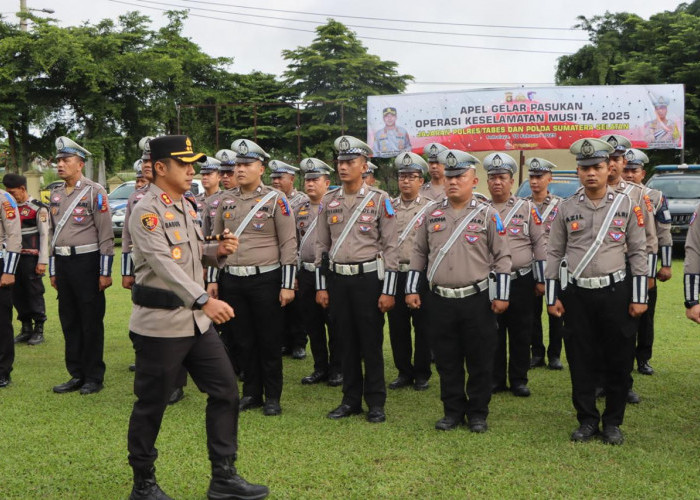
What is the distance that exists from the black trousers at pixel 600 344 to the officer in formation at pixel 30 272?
592 centimetres

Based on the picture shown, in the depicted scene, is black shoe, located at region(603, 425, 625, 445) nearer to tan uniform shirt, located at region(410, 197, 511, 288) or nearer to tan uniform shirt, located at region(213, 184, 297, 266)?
tan uniform shirt, located at region(410, 197, 511, 288)

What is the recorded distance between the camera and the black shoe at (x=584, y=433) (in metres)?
4.54

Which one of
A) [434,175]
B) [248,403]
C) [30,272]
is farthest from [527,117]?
[248,403]

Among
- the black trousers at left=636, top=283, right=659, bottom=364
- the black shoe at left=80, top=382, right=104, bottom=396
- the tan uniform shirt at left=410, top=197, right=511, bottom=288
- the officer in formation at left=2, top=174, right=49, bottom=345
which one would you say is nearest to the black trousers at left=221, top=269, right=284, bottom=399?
the tan uniform shirt at left=410, top=197, right=511, bottom=288

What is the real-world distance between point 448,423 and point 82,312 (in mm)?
3250

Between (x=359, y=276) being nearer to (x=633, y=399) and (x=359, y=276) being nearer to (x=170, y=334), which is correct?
(x=170, y=334)

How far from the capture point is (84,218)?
578 centimetres

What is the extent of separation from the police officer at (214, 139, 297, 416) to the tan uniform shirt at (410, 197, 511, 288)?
1153 millimetres

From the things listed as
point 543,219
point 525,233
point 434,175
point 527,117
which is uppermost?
Answer: point 527,117

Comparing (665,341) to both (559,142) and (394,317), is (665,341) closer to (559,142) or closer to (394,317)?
(394,317)

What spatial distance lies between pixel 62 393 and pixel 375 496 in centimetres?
332

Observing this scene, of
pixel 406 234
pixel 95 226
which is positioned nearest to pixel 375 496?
pixel 406 234

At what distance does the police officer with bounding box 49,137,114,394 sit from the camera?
5.75 meters

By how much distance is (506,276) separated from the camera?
4754mm
